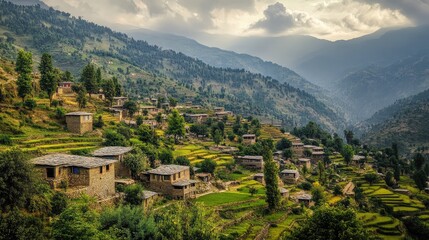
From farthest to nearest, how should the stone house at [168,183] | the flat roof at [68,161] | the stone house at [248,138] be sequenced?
1. the stone house at [248,138]
2. the stone house at [168,183]
3. the flat roof at [68,161]

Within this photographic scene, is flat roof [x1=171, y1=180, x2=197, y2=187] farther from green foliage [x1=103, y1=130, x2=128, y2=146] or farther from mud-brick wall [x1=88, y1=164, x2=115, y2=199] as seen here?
green foliage [x1=103, y1=130, x2=128, y2=146]

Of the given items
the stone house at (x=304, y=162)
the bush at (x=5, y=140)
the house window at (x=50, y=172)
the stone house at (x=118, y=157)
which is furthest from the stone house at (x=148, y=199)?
the stone house at (x=304, y=162)

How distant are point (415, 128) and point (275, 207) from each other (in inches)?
5649

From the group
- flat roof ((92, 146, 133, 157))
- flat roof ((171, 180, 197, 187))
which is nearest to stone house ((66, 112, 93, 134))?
flat roof ((92, 146, 133, 157))

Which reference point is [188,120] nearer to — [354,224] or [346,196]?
[346,196]

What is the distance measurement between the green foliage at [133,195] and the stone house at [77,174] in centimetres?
168

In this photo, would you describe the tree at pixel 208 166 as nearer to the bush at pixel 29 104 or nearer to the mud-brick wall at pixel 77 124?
the mud-brick wall at pixel 77 124

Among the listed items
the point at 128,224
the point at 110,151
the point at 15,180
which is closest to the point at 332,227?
the point at 128,224

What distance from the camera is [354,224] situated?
29453 millimetres

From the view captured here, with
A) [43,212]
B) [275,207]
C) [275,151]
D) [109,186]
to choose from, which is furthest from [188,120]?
[43,212]

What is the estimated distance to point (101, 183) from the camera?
40.2m

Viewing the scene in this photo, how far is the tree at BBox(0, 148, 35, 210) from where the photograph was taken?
28.6m

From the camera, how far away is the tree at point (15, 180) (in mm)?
28578

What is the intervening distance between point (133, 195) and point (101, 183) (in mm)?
3226
